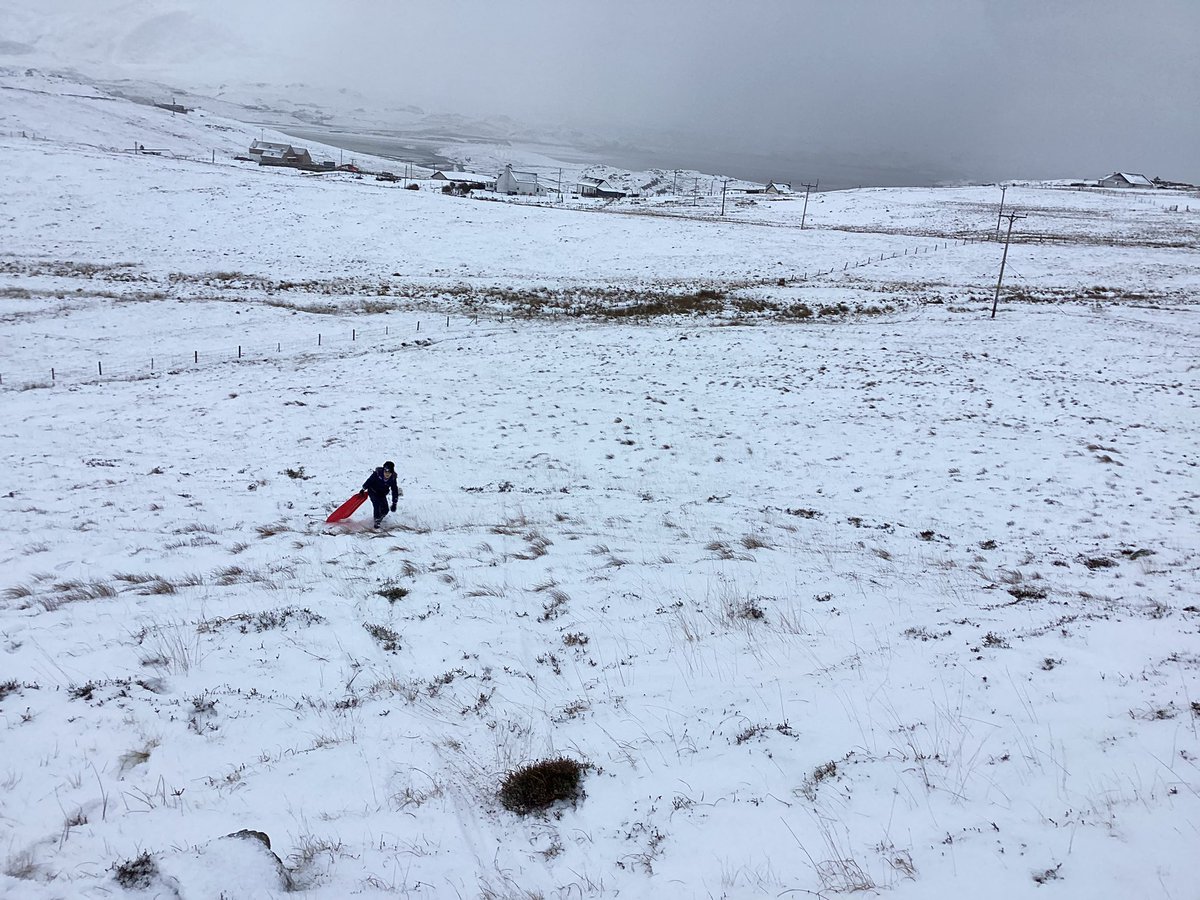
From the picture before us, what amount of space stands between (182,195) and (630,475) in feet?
197

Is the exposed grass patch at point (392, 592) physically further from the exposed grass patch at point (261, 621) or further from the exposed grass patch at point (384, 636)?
the exposed grass patch at point (261, 621)

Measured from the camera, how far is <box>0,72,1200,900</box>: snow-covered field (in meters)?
4.98

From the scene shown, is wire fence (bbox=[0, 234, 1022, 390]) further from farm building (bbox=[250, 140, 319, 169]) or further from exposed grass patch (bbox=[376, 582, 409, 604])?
farm building (bbox=[250, 140, 319, 169])

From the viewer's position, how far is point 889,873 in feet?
15.1

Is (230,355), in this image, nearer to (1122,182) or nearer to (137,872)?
(137,872)

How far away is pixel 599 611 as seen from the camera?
8969 mm

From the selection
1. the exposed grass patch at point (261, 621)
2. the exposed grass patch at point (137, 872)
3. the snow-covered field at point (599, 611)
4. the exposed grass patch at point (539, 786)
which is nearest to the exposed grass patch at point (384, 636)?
the snow-covered field at point (599, 611)

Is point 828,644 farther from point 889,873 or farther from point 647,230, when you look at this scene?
point 647,230

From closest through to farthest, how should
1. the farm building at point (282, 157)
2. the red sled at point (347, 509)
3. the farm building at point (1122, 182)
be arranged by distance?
the red sled at point (347, 509) → the farm building at point (282, 157) → the farm building at point (1122, 182)

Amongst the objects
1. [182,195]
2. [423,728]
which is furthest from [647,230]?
[423,728]

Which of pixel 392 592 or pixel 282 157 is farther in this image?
pixel 282 157

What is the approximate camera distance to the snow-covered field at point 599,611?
16.3ft

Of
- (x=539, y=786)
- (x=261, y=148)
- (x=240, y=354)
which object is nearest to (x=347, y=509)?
(x=539, y=786)

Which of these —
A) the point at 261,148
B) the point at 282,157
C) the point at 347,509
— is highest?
the point at 261,148
